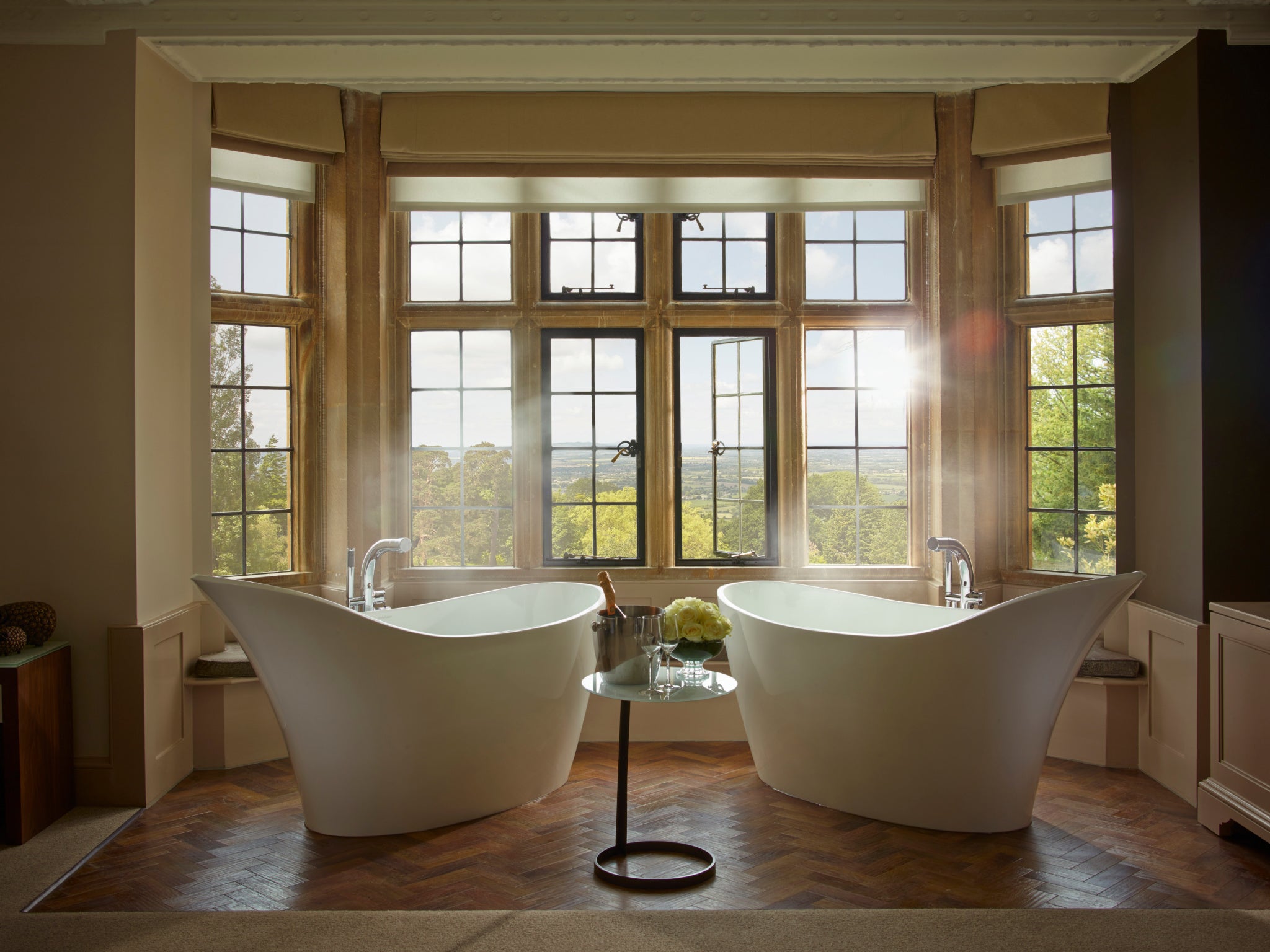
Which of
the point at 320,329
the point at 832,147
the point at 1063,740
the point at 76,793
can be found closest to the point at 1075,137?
the point at 832,147

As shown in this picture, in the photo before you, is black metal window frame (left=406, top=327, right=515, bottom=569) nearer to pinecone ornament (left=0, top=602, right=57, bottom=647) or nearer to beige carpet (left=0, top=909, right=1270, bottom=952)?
pinecone ornament (left=0, top=602, right=57, bottom=647)

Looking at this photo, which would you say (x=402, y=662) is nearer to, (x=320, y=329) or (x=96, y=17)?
(x=320, y=329)

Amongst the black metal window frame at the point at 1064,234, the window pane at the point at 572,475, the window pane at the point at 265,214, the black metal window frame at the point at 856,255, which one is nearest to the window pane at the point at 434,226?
the window pane at the point at 265,214

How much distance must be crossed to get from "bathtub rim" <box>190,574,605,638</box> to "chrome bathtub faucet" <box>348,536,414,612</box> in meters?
0.04

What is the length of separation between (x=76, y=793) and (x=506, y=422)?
7.11 feet

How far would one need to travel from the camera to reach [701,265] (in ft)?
13.9

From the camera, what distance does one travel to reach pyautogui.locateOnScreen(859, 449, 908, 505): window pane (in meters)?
4.20

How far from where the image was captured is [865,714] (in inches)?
115

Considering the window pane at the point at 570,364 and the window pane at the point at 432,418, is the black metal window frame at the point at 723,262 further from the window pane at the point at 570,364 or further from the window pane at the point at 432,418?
the window pane at the point at 432,418

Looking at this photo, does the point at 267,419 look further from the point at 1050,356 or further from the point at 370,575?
the point at 1050,356

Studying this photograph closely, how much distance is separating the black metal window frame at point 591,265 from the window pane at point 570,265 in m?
0.01

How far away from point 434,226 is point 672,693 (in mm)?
2641

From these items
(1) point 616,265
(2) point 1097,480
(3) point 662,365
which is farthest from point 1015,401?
(1) point 616,265

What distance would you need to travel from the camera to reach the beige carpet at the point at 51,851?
7.98ft
